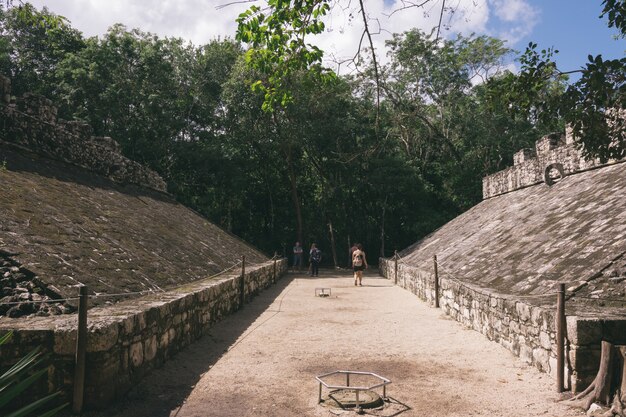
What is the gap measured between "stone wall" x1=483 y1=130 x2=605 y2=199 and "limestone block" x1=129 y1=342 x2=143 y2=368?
10869 millimetres

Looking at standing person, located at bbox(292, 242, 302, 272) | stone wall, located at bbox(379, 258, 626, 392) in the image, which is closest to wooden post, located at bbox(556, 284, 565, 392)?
stone wall, located at bbox(379, 258, 626, 392)

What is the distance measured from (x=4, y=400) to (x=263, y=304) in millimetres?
9915

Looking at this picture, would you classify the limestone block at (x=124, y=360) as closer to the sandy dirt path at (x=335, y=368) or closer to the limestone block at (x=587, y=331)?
the sandy dirt path at (x=335, y=368)

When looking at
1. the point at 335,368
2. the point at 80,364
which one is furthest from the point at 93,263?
the point at 335,368

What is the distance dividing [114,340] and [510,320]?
538 centimetres

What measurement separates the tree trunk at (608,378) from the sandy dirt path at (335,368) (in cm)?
26

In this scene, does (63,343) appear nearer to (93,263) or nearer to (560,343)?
(93,263)

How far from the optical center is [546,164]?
583 inches

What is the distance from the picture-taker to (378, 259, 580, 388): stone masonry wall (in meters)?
5.71

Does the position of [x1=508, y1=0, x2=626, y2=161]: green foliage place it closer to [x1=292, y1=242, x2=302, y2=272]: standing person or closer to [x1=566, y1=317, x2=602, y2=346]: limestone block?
[x1=566, y1=317, x2=602, y2=346]: limestone block

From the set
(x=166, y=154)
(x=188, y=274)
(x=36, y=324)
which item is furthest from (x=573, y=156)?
(x=166, y=154)

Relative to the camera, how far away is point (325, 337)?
8.47 metres

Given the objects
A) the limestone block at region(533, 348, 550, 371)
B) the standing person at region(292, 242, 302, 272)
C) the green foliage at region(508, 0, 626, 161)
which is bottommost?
the limestone block at region(533, 348, 550, 371)

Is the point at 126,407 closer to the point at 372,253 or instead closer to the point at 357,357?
the point at 357,357
